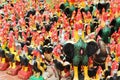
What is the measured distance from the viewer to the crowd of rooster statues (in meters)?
4.89

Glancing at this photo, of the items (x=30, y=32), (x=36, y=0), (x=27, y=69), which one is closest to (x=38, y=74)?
(x=27, y=69)

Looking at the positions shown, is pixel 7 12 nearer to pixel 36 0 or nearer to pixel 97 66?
pixel 36 0

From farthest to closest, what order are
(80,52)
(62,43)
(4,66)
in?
(4,66) → (62,43) → (80,52)

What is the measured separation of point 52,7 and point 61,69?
3.32 m

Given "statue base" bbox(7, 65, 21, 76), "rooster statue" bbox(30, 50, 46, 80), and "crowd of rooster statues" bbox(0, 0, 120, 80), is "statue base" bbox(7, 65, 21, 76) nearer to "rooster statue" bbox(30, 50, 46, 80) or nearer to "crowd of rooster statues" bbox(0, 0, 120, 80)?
"crowd of rooster statues" bbox(0, 0, 120, 80)

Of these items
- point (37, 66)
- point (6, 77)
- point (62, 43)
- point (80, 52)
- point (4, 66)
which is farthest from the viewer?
point (4, 66)

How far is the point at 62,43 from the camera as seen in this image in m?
5.57

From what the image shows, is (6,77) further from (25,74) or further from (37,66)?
(37,66)

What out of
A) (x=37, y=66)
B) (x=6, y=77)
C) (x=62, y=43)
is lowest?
(x=6, y=77)

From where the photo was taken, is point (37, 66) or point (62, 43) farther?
point (62, 43)

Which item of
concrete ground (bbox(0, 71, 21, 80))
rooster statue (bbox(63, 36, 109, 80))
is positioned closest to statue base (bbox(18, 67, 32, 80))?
concrete ground (bbox(0, 71, 21, 80))

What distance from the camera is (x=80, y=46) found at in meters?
4.81

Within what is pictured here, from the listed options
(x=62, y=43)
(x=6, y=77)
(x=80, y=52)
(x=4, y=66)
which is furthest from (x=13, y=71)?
(x=80, y=52)

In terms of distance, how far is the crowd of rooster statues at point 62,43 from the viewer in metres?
4.89
